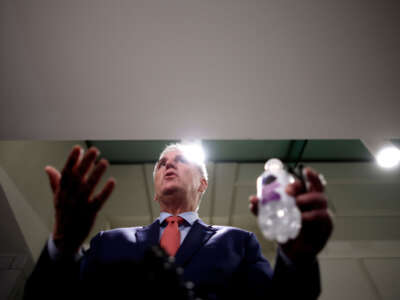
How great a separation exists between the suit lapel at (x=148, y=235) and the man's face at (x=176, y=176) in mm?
140

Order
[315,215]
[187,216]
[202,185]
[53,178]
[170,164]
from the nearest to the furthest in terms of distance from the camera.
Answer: [315,215], [53,178], [187,216], [170,164], [202,185]

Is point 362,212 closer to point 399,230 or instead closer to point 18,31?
point 399,230

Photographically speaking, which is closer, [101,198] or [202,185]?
[101,198]

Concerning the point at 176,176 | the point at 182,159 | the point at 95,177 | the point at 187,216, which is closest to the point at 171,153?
the point at 182,159

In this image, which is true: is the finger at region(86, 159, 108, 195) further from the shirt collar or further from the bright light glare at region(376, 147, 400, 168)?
the bright light glare at region(376, 147, 400, 168)

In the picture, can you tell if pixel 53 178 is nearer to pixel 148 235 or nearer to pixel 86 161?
pixel 86 161

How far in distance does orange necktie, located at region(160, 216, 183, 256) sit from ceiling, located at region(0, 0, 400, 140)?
23.5 inches

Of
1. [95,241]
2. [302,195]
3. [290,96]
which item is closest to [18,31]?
[95,241]

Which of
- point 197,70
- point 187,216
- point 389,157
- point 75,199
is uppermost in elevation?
point 389,157

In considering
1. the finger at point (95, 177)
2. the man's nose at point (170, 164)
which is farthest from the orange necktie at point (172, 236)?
the finger at point (95, 177)

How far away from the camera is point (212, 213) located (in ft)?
5.54

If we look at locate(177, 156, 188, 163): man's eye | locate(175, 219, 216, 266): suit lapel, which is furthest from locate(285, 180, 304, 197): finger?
locate(177, 156, 188, 163): man's eye

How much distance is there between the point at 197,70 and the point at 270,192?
1080mm

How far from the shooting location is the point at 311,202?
2.17 ft
